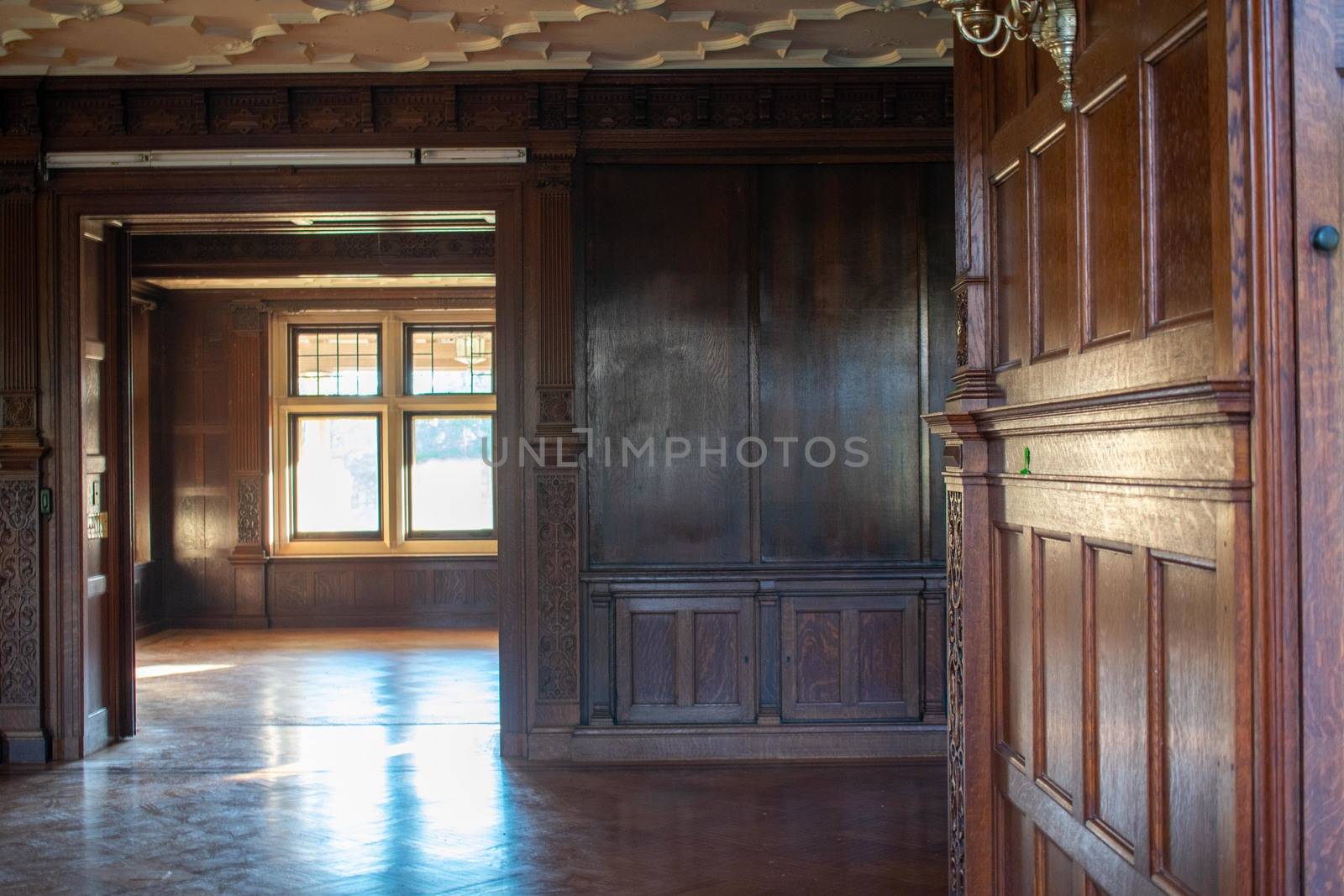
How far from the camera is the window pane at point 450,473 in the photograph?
474 inches

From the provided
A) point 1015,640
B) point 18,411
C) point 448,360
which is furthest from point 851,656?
point 448,360

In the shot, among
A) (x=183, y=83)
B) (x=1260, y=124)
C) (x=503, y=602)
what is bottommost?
(x=503, y=602)

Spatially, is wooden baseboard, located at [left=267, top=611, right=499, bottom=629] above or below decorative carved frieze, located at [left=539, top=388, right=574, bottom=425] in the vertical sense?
below

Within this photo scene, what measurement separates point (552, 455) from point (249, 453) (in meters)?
6.50

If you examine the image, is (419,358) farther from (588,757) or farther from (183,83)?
(588,757)

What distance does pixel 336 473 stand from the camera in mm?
12070

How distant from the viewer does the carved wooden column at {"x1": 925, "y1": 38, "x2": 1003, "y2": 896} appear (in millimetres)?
3020

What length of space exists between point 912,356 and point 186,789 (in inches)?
168

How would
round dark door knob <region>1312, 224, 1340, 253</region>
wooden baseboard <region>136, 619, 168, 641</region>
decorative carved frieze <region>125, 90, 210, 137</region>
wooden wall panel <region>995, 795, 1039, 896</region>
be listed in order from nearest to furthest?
round dark door knob <region>1312, 224, 1340, 253</region> → wooden wall panel <region>995, 795, 1039, 896</region> → decorative carved frieze <region>125, 90, 210, 137</region> → wooden baseboard <region>136, 619, 168, 641</region>

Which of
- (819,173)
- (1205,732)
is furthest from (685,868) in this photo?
(819,173)

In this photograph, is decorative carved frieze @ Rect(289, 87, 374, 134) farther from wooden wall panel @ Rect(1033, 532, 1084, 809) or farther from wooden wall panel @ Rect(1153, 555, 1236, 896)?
wooden wall panel @ Rect(1153, 555, 1236, 896)

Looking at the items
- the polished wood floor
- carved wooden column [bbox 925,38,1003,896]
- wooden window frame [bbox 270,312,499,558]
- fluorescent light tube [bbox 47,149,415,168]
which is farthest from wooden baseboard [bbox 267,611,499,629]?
carved wooden column [bbox 925,38,1003,896]

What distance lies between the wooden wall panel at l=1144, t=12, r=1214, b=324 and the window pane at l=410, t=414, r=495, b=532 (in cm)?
1032

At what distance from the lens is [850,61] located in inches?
241
